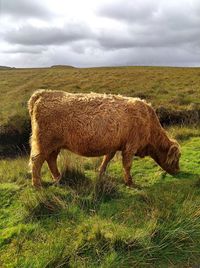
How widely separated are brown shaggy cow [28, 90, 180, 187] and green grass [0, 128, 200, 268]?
0.54 meters

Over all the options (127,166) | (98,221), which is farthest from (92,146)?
(98,221)

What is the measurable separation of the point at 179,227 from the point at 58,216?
2.00 metres

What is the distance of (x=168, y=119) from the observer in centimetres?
1706

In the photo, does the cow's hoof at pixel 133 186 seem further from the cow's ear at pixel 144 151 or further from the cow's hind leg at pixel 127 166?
Answer: the cow's ear at pixel 144 151

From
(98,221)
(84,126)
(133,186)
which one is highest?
(84,126)

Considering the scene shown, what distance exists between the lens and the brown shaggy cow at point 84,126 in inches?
320

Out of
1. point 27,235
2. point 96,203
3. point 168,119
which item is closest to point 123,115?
point 96,203

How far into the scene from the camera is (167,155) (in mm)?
9328

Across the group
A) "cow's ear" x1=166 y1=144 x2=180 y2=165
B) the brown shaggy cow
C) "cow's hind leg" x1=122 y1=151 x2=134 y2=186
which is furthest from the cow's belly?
"cow's ear" x1=166 y1=144 x2=180 y2=165

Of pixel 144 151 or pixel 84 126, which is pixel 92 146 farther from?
pixel 144 151

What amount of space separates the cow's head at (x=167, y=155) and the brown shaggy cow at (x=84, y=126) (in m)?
0.49

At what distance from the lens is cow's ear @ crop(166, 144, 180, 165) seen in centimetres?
920

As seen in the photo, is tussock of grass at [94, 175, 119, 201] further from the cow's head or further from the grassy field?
the cow's head

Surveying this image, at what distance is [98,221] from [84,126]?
2472 millimetres
